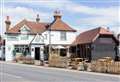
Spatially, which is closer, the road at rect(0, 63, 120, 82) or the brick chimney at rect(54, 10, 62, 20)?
the road at rect(0, 63, 120, 82)

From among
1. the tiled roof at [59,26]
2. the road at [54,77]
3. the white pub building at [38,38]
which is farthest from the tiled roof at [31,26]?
the road at [54,77]

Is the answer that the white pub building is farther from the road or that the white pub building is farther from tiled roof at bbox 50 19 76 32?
the road

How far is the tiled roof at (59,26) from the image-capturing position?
59.8m

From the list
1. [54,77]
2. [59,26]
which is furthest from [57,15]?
[54,77]

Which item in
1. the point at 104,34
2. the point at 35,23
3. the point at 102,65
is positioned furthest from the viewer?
the point at 35,23

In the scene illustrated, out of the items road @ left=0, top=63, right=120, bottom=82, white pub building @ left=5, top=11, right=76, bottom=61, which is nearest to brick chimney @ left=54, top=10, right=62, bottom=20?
white pub building @ left=5, top=11, right=76, bottom=61

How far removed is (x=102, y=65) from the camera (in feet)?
99.9

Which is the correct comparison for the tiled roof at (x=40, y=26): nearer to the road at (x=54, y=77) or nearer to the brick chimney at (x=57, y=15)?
the brick chimney at (x=57, y=15)

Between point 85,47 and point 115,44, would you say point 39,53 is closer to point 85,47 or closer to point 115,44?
point 85,47

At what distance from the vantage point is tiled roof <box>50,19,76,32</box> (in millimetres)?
59781

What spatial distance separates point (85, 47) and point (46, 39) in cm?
1035

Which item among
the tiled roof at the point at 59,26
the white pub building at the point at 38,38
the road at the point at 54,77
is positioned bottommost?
the road at the point at 54,77

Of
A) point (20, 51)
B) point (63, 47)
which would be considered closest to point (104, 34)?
point (63, 47)

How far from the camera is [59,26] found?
6031 centimetres
